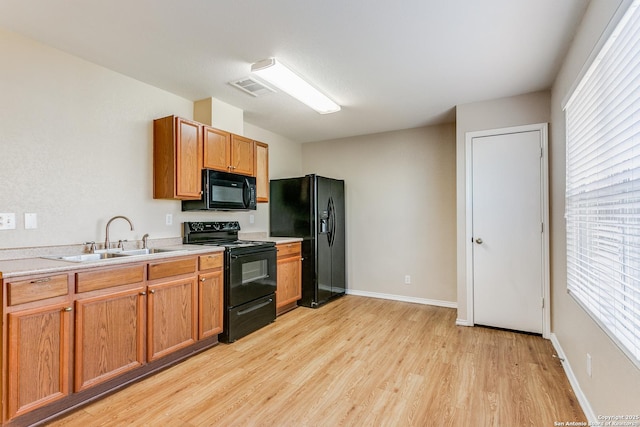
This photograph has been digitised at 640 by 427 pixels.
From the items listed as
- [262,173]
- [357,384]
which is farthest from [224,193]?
[357,384]

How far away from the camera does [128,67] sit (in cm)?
264

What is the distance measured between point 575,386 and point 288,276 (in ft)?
9.20

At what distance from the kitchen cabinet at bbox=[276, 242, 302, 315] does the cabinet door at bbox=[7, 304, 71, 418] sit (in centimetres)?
212

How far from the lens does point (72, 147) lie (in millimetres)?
2457

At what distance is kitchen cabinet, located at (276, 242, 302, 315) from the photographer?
3818 millimetres

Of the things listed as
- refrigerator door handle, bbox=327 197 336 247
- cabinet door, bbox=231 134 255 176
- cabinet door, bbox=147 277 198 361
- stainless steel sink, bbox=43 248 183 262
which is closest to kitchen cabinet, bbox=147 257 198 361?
cabinet door, bbox=147 277 198 361

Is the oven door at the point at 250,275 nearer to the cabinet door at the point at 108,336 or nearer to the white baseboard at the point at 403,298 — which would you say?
the cabinet door at the point at 108,336

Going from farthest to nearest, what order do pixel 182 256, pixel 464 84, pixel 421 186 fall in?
pixel 421 186 → pixel 464 84 → pixel 182 256

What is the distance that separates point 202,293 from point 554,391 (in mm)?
2715

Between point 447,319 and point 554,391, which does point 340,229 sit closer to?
point 447,319

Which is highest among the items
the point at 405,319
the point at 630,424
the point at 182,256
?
the point at 182,256

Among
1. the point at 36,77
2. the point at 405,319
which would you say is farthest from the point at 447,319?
the point at 36,77

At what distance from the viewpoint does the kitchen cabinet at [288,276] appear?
150 inches

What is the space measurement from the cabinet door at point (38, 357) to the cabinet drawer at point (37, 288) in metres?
0.07
